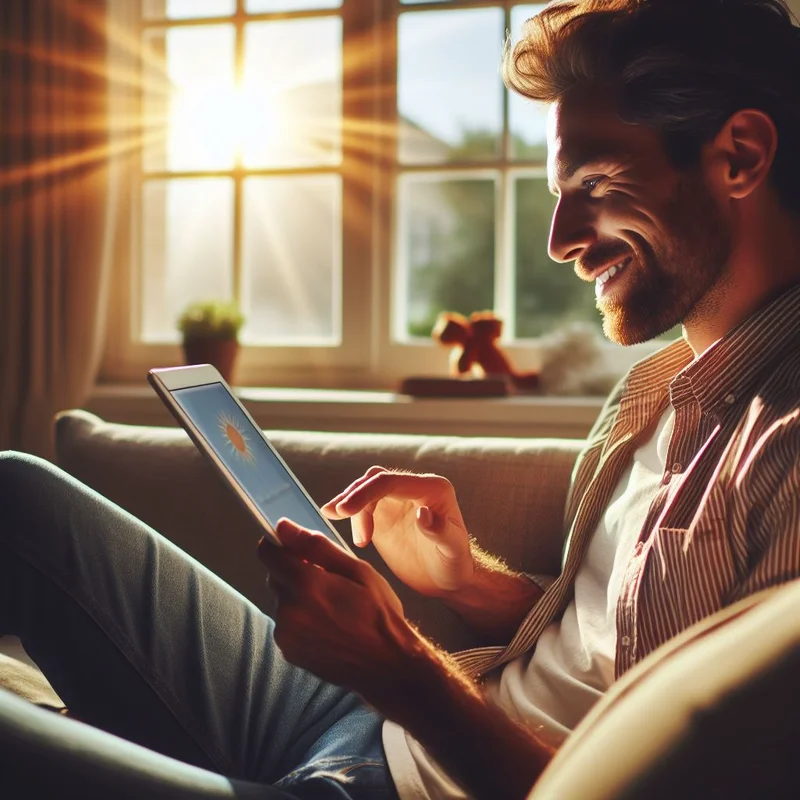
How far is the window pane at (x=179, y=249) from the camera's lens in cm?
268

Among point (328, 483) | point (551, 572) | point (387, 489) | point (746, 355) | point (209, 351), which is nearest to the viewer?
point (746, 355)

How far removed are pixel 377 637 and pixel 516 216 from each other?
70.1 inches

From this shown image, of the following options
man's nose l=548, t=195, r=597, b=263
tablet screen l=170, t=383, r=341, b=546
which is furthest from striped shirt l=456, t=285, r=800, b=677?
tablet screen l=170, t=383, r=341, b=546

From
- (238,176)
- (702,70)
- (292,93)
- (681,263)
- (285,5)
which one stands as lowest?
(681,263)

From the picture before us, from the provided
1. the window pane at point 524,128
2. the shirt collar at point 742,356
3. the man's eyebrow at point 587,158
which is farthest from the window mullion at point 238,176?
the shirt collar at point 742,356

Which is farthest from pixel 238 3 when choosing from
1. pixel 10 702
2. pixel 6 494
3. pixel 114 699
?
pixel 10 702

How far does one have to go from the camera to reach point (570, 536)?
3.90 feet

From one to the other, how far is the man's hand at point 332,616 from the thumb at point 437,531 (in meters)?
0.29

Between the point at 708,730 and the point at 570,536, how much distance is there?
717mm

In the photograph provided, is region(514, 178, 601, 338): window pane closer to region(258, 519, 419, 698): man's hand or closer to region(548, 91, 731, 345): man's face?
region(548, 91, 731, 345): man's face

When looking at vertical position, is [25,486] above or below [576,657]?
above

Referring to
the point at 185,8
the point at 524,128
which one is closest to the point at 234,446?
the point at 524,128

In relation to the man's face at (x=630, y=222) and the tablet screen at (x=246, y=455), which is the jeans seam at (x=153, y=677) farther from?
the man's face at (x=630, y=222)

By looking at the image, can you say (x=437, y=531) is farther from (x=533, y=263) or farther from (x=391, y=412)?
(x=533, y=263)
